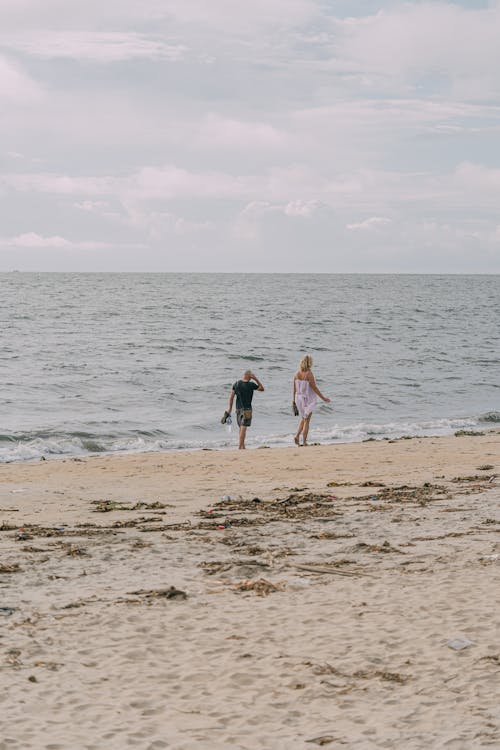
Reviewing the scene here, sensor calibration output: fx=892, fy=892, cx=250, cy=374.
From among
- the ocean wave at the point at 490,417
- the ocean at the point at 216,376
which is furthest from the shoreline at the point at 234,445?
the ocean wave at the point at 490,417

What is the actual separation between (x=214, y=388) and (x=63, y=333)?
1874 centimetres

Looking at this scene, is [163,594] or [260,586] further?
[260,586]

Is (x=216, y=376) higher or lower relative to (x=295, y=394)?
lower

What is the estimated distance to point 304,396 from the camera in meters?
16.7

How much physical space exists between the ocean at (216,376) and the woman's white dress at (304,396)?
2.09 meters

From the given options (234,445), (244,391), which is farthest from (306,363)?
(234,445)

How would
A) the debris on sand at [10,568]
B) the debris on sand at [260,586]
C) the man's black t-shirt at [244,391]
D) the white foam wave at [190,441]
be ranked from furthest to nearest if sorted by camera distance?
the white foam wave at [190,441], the man's black t-shirt at [244,391], the debris on sand at [10,568], the debris on sand at [260,586]

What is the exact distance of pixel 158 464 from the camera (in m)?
14.5

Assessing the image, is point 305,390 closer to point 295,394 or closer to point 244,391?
point 295,394

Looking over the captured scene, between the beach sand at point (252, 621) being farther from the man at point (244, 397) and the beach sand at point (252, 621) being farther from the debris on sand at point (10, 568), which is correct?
the man at point (244, 397)

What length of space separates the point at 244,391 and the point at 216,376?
525 inches

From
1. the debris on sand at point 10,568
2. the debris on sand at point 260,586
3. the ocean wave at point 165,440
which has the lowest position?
the ocean wave at point 165,440

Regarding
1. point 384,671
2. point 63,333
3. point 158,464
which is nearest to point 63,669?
point 384,671

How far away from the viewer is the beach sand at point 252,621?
4449 mm
